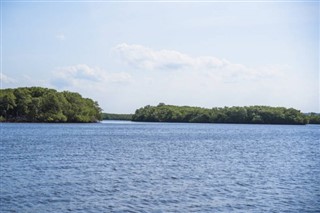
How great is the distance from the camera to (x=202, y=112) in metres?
192

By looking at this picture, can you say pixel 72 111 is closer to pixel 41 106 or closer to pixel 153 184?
pixel 41 106

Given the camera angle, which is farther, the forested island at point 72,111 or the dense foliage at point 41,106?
the forested island at point 72,111

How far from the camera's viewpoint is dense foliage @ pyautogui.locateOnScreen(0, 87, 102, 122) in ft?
445

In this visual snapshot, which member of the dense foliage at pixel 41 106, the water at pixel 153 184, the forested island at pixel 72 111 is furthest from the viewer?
the forested island at pixel 72 111

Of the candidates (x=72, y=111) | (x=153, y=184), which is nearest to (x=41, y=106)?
(x=72, y=111)

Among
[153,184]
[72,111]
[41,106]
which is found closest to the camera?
[153,184]

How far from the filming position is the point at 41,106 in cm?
13975

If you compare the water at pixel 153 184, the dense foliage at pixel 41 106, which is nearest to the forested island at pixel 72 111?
the dense foliage at pixel 41 106

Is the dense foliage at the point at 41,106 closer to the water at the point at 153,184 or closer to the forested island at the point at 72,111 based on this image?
the forested island at the point at 72,111

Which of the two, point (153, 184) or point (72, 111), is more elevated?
point (72, 111)

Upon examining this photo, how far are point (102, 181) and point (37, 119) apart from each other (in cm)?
12079

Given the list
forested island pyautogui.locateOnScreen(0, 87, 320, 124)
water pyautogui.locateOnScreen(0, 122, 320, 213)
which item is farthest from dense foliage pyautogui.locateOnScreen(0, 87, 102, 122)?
water pyautogui.locateOnScreen(0, 122, 320, 213)

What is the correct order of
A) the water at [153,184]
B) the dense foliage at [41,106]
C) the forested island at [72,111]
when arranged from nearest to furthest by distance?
the water at [153,184] → the dense foliage at [41,106] → the forested island at [72,111]

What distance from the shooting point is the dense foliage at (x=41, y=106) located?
5335 inches
